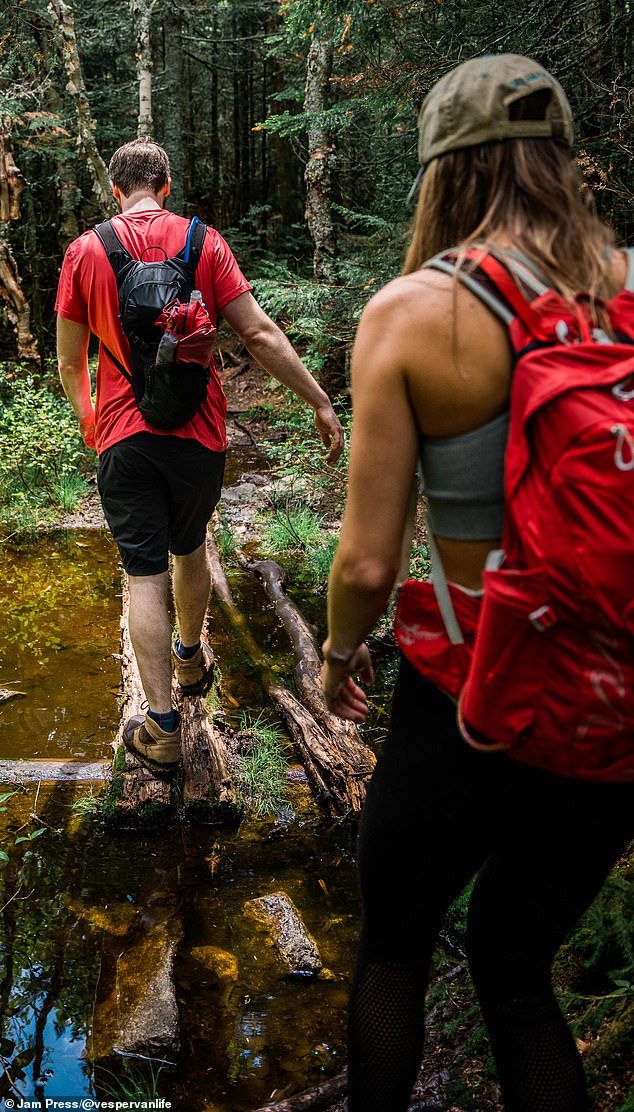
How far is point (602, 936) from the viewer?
82.7 inches

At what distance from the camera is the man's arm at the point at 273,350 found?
3.06 meters

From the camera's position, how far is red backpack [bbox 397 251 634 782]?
107 cm

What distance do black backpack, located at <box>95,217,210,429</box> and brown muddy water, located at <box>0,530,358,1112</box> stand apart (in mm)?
1629

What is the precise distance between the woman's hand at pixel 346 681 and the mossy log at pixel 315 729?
178 cm

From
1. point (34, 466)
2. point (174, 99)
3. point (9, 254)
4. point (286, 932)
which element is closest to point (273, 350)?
point (286, 932)

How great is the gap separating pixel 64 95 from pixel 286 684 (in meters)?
14.1

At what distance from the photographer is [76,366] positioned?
318 centimetres

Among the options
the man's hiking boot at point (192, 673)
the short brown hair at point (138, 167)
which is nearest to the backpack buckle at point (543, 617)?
the short brown hair at point (138, 167)

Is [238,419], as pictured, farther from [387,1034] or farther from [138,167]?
[387,1034]

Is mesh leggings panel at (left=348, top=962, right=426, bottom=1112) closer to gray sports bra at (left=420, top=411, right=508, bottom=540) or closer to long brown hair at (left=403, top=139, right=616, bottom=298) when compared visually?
gray sports bra at (left=420, top=411, right=508, bottom=540)

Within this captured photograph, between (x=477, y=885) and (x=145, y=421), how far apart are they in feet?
6.78

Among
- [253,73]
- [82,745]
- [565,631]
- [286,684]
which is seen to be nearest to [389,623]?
[286,684]

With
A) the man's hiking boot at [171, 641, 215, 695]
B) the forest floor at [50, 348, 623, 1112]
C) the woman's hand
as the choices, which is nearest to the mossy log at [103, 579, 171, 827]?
the man's hiking boot at [171, 641, 215, 695]

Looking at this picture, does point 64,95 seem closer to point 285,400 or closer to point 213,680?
point 285,400
